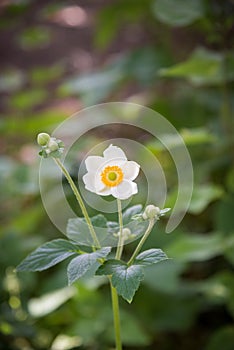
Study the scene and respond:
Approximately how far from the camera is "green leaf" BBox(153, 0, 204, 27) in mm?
1213

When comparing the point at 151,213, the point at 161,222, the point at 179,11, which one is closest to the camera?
the point at 151,213

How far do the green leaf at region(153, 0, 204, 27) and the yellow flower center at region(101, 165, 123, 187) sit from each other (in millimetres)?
674

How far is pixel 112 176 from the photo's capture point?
2.03 ft

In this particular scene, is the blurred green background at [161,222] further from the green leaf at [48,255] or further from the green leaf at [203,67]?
the green leaf at [48,255]

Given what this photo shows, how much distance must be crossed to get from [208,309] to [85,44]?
1603mm

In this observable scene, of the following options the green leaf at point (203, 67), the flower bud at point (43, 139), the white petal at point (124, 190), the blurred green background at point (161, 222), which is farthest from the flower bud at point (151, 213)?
the green leaf at point (203, 67)

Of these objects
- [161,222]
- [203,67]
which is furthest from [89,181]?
[161,222]

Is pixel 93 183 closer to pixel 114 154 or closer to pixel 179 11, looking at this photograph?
pixel 114 154

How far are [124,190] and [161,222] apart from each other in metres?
0.89

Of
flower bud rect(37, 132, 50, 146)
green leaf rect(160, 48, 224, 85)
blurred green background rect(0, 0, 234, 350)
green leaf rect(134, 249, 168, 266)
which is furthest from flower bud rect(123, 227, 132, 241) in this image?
green leaf rect(160, 48, 224, 85)

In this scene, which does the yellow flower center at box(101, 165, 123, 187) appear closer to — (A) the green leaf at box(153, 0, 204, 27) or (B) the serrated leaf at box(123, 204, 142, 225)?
(B) the serrated leaf at box(123, 204, 142, 225)

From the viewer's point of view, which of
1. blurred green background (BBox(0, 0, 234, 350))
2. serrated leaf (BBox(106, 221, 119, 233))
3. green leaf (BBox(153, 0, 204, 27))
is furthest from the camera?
green leaf (BBox(153, 0, 204, 27))

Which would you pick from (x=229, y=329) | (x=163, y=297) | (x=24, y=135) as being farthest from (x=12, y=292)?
(x=24, y=135)

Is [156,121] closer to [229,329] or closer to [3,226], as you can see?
[3,226]
